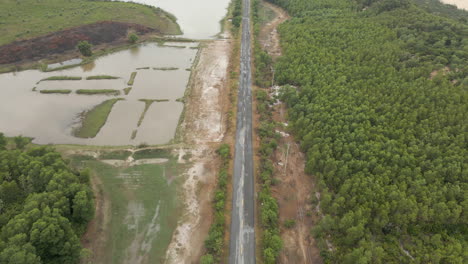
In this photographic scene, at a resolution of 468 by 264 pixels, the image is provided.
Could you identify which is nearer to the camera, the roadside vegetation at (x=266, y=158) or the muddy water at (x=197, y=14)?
the roadside vegetation at (x=266, y=158)

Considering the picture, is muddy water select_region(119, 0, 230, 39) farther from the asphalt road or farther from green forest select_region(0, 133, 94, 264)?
green forest select_region(0, 133, 94, 264)

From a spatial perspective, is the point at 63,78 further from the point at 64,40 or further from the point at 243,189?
the point at 243,189

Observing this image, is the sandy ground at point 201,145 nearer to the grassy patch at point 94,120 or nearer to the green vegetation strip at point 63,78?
the grassy patch at point 94,120

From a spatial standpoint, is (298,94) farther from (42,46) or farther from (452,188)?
(42,46)

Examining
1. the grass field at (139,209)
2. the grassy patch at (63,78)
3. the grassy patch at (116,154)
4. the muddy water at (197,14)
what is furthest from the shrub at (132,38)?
the grass field at (139,209)

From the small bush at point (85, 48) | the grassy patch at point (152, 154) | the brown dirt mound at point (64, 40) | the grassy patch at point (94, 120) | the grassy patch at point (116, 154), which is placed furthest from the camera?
the small bush at point (85, 48)
